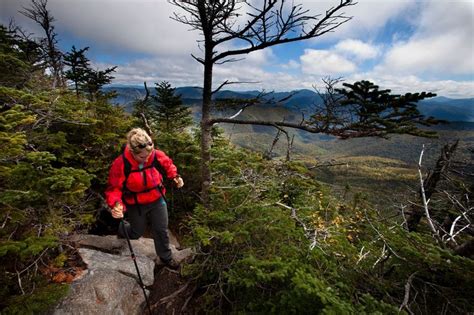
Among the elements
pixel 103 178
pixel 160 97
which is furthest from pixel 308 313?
pixel 160 97

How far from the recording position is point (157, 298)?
494 centimetres

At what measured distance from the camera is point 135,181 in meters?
4.61

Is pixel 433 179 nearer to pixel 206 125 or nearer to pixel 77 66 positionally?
pixel 206 125

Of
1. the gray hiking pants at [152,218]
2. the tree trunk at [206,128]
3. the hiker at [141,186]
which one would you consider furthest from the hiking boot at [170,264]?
the tree trunk at [206,128]

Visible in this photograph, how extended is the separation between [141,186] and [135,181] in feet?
0.55

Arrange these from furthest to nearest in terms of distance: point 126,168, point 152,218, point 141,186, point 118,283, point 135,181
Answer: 1. point 152,218
2. point 141,186
3. point 135,181
4. point 126,168
5. point 118,283

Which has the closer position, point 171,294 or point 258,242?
point 258,242

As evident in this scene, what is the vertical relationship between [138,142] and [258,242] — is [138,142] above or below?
above

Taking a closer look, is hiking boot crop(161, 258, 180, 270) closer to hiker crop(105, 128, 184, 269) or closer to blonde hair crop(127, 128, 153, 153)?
hiker crop(105, 128, 184, 269)

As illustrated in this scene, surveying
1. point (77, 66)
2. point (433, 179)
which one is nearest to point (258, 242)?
A: point (433, 179)

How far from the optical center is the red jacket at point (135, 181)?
439 centimetres

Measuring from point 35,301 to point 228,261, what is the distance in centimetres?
267

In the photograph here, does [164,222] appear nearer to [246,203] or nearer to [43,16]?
[246,203]

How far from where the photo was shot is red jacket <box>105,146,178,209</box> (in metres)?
4.39
